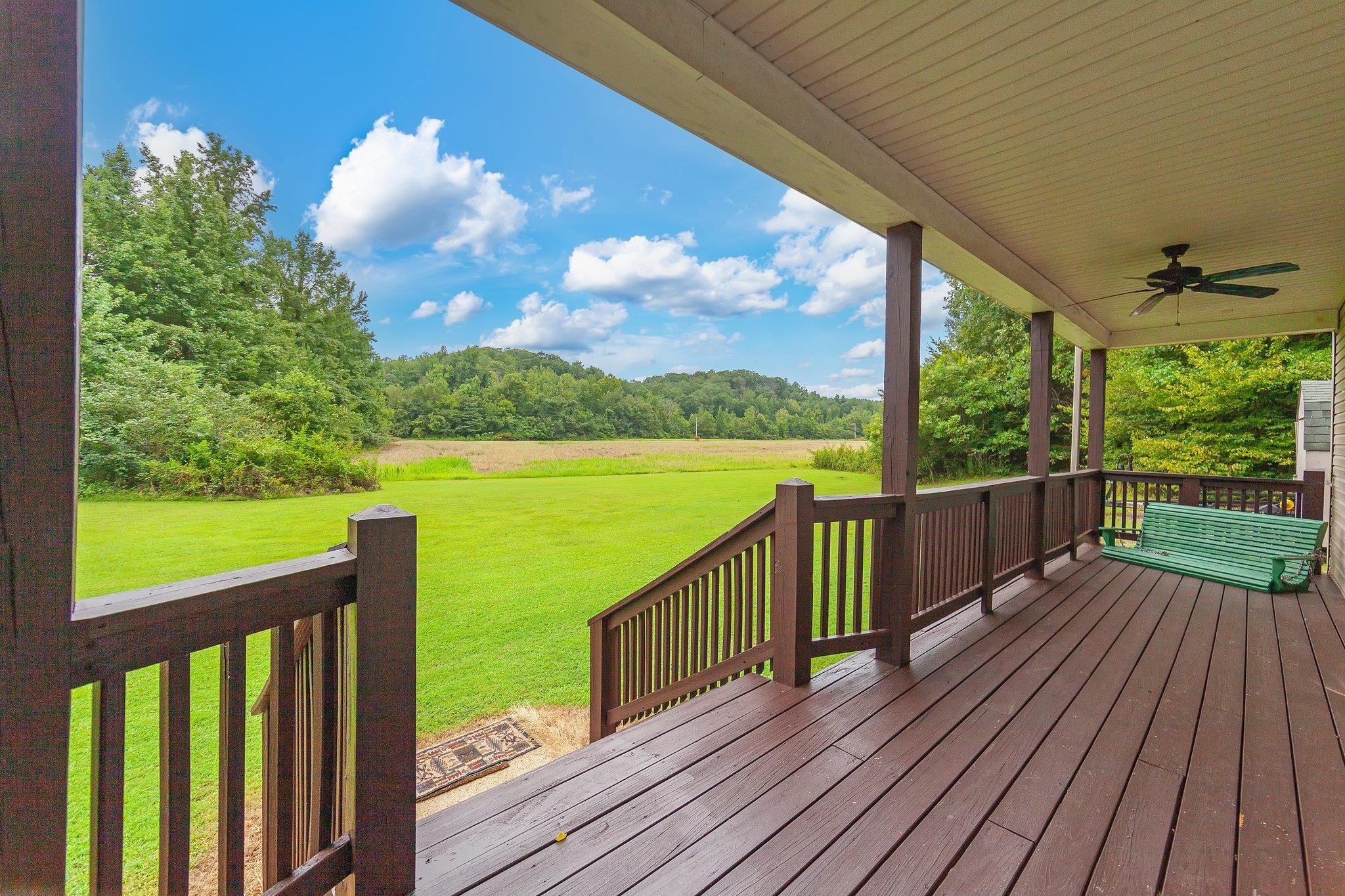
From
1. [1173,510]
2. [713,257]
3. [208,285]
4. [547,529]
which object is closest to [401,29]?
[208,285]

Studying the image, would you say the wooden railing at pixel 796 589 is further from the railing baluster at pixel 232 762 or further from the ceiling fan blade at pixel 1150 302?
the railing baluster at pixel 232 762

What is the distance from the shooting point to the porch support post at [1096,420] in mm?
5695

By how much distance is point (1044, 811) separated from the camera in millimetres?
1643

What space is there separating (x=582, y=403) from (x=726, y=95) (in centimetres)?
1472

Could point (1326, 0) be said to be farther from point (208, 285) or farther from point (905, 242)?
point (208, 285)

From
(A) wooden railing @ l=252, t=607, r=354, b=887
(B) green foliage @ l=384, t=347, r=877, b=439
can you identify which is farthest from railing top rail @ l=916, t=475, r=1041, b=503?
(B) green foliage @ l=384, t=347, r=877, b=439

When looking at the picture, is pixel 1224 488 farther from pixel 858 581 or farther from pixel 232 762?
pixel 232 762

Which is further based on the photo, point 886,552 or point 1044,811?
point 886,552

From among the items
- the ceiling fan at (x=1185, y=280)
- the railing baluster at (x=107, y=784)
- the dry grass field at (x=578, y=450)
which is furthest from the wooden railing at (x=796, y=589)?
the dry grass field at (x=578, y=450)

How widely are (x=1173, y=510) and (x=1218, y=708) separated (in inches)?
142

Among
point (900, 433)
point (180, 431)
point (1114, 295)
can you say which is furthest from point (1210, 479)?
point (180, 431)

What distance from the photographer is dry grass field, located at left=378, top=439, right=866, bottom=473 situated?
1306cm

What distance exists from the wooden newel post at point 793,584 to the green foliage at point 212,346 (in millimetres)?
8722

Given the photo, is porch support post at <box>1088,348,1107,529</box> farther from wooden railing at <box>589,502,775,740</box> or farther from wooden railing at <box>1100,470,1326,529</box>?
wooden railing at <box>589,502,775,740</box>
